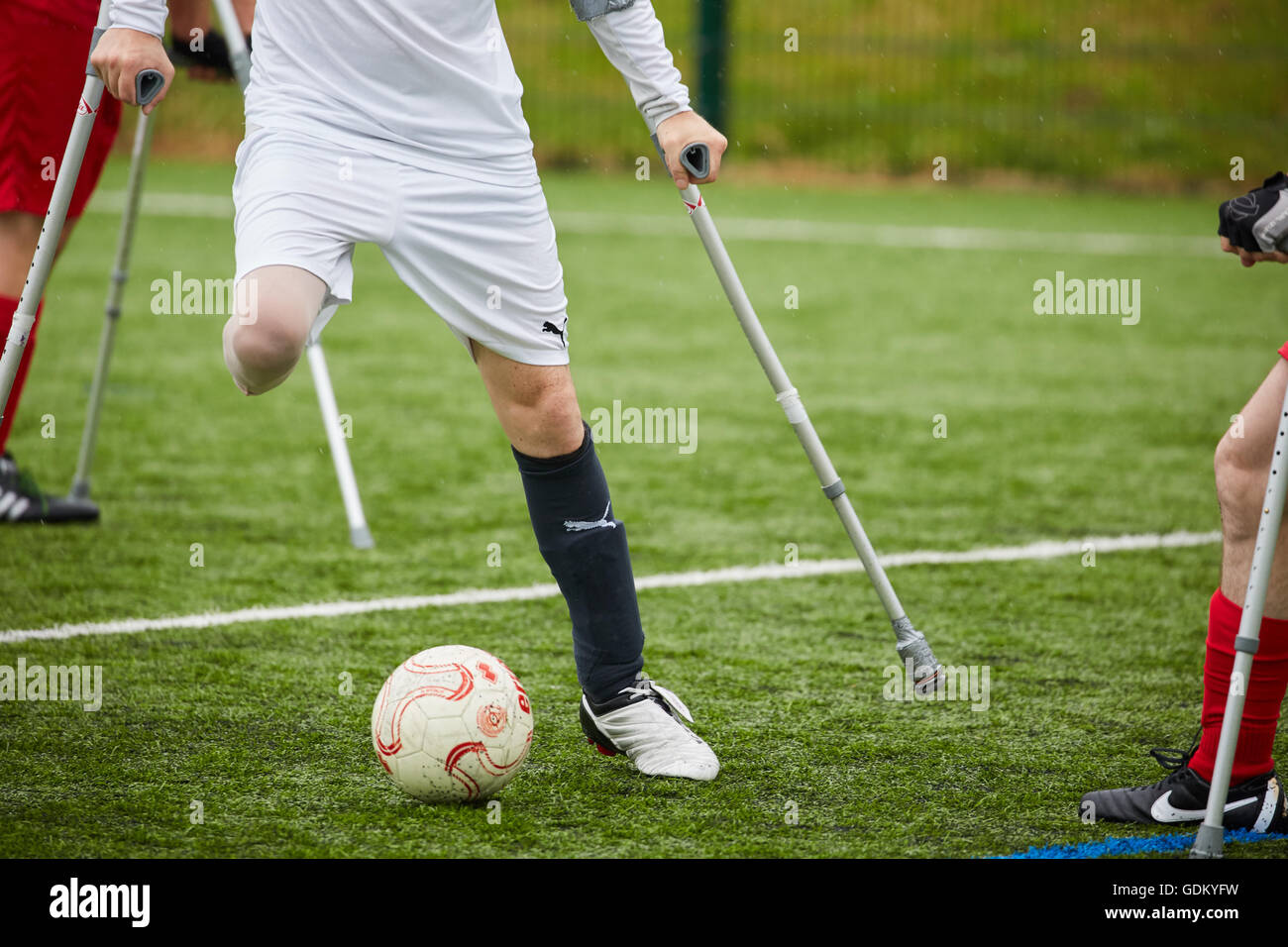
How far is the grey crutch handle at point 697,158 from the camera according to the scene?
322 centimetres

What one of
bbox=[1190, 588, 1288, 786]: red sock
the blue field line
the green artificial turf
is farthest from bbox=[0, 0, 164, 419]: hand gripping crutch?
bbox=[1190, 588, 1288, 786]: red sock

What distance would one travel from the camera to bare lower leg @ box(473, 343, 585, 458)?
3.29 metres

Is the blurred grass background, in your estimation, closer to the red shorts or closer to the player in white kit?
the red shorts

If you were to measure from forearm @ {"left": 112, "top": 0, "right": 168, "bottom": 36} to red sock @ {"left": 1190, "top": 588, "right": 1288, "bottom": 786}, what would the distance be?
8.13 ft

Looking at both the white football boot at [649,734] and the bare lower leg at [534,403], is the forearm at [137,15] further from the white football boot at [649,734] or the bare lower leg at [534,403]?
the white football boot at [649,734]

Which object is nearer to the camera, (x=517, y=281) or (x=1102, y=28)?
(x=517, y=281)

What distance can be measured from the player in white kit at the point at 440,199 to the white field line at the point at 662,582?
1344 mm

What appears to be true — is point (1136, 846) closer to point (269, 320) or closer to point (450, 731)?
point (450, 731)

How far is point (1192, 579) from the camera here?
5.01 metres

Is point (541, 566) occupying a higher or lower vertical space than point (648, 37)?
lower

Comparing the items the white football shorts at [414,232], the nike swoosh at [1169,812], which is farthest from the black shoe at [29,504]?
the nike swoosh at [1169,812]
